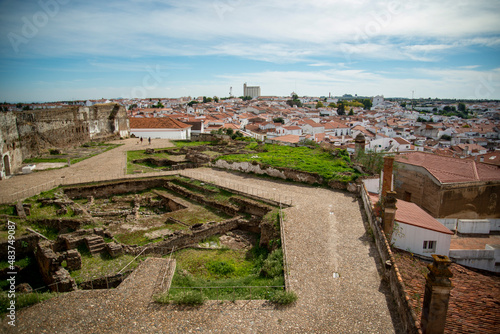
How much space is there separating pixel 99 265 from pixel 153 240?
2787 mm

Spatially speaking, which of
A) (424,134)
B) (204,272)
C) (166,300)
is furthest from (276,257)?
(424,134)

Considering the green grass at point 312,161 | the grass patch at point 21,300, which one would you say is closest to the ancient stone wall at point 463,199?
the green grass at point 312,161

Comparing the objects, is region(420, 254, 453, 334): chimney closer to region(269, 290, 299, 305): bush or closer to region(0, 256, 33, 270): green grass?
region(269, 290, 299, 305): bush

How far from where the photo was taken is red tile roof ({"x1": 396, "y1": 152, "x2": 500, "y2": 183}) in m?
17.1

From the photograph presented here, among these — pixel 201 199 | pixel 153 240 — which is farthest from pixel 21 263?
pixel 201 199

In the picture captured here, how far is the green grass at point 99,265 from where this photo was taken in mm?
10461

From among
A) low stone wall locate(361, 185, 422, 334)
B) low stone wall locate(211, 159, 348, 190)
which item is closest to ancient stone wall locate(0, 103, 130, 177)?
low stone wall locate(211, 159, 348, 190)

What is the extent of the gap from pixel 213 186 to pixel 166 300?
11844mm

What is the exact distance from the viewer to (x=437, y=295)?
616 centimetres

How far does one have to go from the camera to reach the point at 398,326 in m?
7.34


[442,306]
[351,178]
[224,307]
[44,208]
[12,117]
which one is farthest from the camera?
[12,117]

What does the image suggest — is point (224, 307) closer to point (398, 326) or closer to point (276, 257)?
point (276, 257)

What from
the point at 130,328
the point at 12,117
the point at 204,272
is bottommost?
the point at 204,272

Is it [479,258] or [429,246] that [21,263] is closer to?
[429,246]
